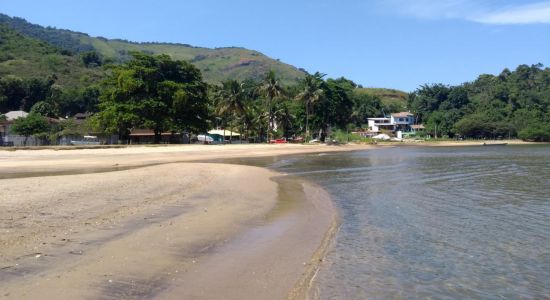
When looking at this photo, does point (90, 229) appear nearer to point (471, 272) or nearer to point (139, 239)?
point (139, 239)

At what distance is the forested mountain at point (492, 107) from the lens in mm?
124000

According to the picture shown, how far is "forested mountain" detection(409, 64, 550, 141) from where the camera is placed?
12400 centimetres

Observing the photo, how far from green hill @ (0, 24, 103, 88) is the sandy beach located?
120375mm

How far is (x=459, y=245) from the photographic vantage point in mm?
11109

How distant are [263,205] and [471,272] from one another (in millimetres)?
8818

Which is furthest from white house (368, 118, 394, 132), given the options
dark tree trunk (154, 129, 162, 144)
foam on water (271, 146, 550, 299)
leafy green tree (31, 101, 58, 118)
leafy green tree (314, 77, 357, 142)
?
foam on water (271, 146, 550, 299)

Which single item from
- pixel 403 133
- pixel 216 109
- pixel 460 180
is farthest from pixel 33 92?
pixel 460 180

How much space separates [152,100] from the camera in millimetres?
66750

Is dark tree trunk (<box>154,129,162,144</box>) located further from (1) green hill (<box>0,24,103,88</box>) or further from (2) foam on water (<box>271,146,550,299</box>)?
(1) green hill (<box>0,24,103,88</box>)

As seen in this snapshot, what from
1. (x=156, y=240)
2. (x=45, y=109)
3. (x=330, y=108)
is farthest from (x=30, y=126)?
(x=156, y=240)

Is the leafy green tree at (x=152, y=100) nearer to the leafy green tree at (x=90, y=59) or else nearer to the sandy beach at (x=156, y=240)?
the sandy beach at (x=156, y=240)

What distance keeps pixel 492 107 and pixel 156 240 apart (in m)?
144

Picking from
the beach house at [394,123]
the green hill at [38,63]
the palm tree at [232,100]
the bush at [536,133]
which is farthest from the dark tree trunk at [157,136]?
the bush at [536,133]

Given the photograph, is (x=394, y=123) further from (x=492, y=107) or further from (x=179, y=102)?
(x=179, y=102)
